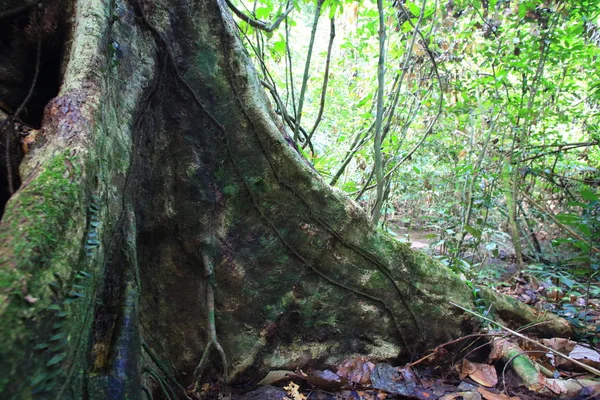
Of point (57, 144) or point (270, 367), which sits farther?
point (270, 367)

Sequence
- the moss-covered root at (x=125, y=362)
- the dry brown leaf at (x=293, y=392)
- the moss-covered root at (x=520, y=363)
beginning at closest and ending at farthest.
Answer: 1. the moss-covered root at (x=125, y=362)
2. the dry brown leaf at (x=293, y=392)
3. the moss-covered root at (x=520, y=363)

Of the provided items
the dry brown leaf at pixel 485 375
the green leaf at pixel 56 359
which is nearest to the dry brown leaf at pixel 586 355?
the dry brown leaf at pixel 485 375

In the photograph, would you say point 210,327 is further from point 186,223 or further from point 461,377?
point 461,377

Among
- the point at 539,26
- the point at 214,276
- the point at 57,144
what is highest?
the point at 539,26

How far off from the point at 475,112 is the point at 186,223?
486cm

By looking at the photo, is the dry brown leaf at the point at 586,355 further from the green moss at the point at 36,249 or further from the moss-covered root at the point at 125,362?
the green moss at the point at 36,249

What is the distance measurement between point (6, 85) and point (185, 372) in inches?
68.3

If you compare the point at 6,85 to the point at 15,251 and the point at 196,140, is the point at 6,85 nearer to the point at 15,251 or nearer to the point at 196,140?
the point at 196,140

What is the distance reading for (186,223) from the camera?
2127mm

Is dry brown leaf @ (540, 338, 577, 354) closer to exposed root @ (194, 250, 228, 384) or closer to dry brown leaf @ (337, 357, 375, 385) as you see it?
dry brown leaf @ (337, 357, 375, 385)

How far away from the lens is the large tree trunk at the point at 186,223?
4.01ft

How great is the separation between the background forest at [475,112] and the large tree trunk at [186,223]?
2.94ft

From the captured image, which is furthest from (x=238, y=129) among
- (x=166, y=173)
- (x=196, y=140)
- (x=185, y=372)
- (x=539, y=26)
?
(x=539, y=26)

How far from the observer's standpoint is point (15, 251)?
2.77ft
